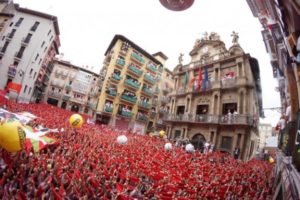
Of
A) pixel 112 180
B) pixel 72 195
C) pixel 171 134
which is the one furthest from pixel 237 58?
pixel 72 195

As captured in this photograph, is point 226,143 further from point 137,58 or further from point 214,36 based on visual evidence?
point 137,58

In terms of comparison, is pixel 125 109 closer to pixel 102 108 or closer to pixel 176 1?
pixel 102 108

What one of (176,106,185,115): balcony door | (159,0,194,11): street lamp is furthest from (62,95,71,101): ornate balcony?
(159,0,194,11): street lamp

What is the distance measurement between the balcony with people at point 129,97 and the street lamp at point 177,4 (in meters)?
33.8

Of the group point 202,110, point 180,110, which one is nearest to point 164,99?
point 180,110

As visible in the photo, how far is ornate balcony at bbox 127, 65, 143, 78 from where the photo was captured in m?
38.4

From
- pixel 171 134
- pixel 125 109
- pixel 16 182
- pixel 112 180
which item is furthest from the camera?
pixel 125 109

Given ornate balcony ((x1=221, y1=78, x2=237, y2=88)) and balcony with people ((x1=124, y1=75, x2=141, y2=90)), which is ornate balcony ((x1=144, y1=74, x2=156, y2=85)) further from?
ornate balcony ((x1=221, y1=78, x2=237, y2=88))

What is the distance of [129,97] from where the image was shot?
125 feet

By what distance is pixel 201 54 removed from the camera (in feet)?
93.8

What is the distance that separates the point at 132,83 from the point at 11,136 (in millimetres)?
32475

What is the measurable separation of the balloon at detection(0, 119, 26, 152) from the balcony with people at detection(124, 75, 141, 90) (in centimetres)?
3152

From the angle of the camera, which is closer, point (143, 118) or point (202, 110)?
point (202, 110)

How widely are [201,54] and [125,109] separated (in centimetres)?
1725
